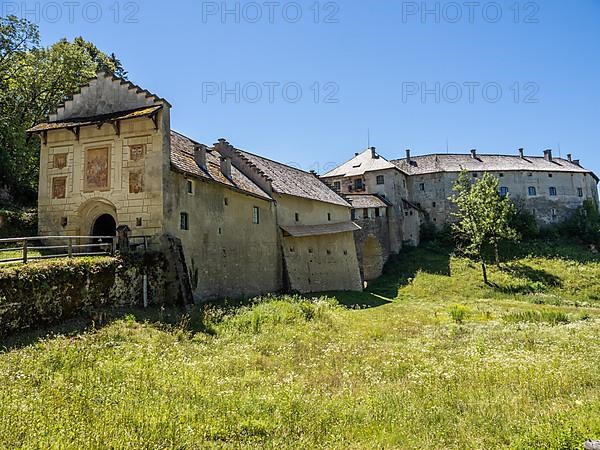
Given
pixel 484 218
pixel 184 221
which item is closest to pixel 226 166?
pixel 184 221

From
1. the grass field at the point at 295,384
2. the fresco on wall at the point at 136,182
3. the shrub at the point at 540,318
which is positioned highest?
the fresco on wall at the point at 136,182

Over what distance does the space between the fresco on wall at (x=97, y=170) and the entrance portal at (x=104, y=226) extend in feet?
4.89

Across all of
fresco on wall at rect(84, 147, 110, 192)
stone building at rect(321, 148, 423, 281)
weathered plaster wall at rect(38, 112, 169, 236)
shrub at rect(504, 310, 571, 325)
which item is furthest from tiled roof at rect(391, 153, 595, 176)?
fresco on wall at rect(84, 147, 110, 192)

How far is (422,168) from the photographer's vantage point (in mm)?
55844

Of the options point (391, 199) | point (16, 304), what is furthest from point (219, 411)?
point (391, 199)

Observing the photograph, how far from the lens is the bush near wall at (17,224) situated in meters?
22.1

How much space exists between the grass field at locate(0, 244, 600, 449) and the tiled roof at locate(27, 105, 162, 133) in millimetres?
8744

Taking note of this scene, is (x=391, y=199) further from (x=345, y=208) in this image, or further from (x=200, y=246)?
(x=200, y=246)

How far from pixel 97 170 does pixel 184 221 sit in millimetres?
4470

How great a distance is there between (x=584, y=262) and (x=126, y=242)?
4170 cm

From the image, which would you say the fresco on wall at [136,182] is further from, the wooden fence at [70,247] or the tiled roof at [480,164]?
the tiled roof at [480,164]

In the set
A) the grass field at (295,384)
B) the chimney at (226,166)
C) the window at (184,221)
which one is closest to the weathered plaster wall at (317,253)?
the chimney at (226,166)

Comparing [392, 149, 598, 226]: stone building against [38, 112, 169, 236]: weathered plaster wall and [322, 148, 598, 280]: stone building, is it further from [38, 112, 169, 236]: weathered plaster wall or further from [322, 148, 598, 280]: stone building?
[38, 112, 169, 236]: weathered plaster wall

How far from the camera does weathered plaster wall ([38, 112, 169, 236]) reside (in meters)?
18.3
